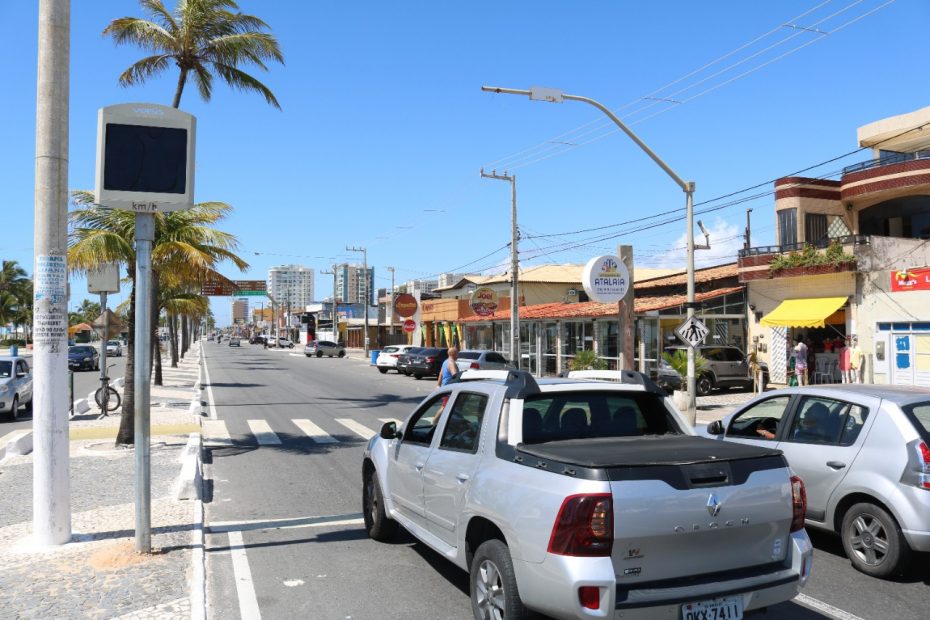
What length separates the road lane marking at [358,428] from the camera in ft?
46.5

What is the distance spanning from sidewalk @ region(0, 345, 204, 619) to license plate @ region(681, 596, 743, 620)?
3.09 m

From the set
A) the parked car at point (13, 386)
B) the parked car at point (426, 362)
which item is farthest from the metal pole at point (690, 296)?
the parked car at point (426, 362)

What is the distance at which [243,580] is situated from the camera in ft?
18.2

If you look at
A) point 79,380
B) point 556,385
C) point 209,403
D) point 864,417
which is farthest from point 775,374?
point 79,380

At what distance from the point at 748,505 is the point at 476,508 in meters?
1.55

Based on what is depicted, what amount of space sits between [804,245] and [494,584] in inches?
934

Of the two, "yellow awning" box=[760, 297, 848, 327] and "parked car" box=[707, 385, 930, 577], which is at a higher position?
"yellow awning" box=[760, 297, 848, 327]

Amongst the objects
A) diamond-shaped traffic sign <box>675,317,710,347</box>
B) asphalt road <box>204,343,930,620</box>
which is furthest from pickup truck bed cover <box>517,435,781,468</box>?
diamond-shaped traffic sign <box>675,317,710,347</box>

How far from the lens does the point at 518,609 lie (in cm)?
388

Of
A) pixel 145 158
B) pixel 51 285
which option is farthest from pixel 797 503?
pixel 51 285

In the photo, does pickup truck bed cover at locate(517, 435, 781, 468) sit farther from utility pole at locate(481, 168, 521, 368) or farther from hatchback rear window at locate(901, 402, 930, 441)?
utility pole at locate(481, 168, 521, 368)

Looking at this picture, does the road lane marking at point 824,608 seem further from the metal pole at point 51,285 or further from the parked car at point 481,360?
the parked car at point 481,360

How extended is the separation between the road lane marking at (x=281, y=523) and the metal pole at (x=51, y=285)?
144cm

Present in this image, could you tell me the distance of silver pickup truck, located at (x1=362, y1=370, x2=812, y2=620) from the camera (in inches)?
140
